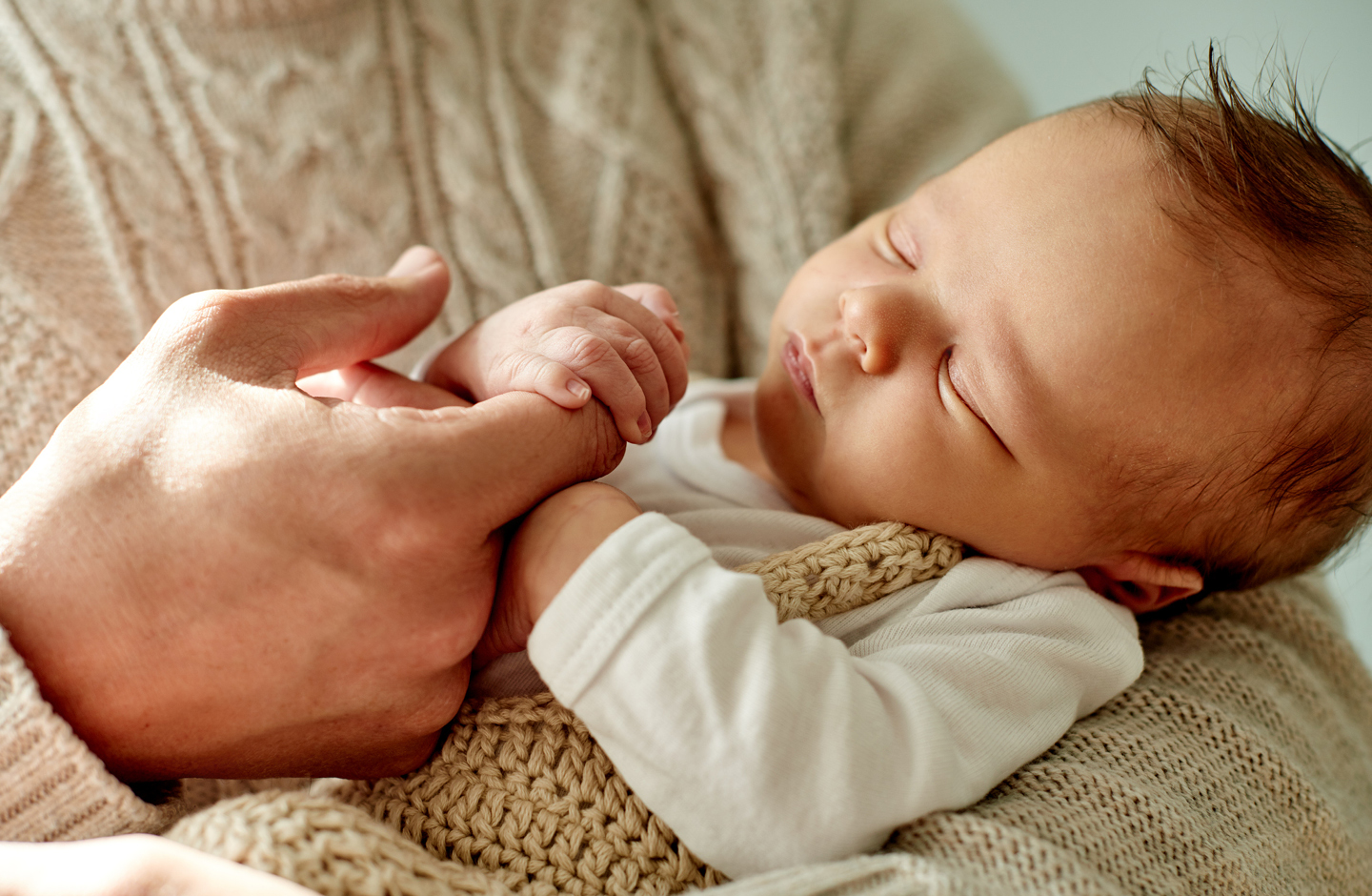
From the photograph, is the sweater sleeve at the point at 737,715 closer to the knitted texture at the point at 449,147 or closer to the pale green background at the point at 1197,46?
the knitted texture at the point at 449,147

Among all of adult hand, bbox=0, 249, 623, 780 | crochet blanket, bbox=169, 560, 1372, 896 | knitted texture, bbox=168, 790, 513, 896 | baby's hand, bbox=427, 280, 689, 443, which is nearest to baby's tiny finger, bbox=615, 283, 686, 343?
baby's hand, bbox=427, 280, 689, 443

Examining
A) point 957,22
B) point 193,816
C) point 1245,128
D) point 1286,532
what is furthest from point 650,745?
point 957,22

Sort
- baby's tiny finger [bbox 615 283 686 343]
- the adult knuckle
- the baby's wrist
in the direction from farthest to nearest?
baby's tiny finger [bbox 615 283 686 343]
the adult knuckle
the baby's wrist

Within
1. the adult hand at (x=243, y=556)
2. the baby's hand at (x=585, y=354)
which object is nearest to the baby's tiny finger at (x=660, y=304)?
the baby's hand at (x=585, y=354)

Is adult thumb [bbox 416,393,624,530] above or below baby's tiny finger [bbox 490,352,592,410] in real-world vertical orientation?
below

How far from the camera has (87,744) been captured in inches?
27.2

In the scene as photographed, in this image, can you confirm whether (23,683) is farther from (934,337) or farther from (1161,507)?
(1161,507)

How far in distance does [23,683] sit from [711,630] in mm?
509

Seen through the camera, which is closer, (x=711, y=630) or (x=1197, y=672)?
(x=711, y=630)

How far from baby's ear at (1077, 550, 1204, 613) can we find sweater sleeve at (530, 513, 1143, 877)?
0.34 meters

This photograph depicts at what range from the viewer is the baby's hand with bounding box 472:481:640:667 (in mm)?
741

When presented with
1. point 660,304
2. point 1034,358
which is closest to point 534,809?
point 660,304

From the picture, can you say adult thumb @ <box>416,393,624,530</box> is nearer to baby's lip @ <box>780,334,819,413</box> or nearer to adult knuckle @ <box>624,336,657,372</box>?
adult knuckle @ <box>624,336,657,372</box>

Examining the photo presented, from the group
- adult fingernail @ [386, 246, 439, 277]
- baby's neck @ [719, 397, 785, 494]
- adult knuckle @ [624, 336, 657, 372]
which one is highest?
adult fingernail @ [386, 246, 439, 277]
